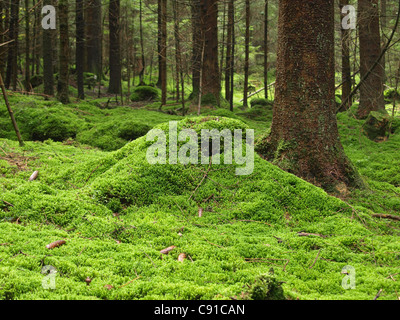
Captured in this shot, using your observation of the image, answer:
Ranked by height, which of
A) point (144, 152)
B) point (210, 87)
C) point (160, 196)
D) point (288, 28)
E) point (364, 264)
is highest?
point (288, 28)

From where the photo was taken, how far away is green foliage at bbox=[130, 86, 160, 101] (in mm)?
20084

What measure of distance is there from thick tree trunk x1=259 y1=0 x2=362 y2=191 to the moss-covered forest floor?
579mm

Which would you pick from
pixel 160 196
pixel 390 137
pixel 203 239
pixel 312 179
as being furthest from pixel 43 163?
pixel 390 137

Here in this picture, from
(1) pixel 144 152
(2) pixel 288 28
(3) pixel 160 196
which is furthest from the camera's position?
(2) pixel 288 28

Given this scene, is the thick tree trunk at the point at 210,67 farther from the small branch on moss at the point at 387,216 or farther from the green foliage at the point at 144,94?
the small branch on moss at the point at 387,216

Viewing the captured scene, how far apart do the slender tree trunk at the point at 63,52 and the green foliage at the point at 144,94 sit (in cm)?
753

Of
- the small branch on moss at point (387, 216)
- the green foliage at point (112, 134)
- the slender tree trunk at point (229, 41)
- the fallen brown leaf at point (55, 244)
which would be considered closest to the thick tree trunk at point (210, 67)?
the slender tree trunk at point (229, 41)

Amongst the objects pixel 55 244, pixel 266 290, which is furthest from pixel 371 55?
pixel 55 244

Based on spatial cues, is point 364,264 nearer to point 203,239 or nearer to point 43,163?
point 203,239

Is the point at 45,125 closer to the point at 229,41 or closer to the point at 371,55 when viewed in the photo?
the point at 371,55

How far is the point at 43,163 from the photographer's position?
5742 mm

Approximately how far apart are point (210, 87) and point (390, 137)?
6882 mm

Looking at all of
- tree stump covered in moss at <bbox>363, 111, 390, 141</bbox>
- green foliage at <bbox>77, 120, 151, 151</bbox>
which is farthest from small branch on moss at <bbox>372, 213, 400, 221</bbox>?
tree stump covered in moss at <bbox>363, 111, 390, 141</bbox>

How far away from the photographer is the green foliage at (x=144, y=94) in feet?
65.9
